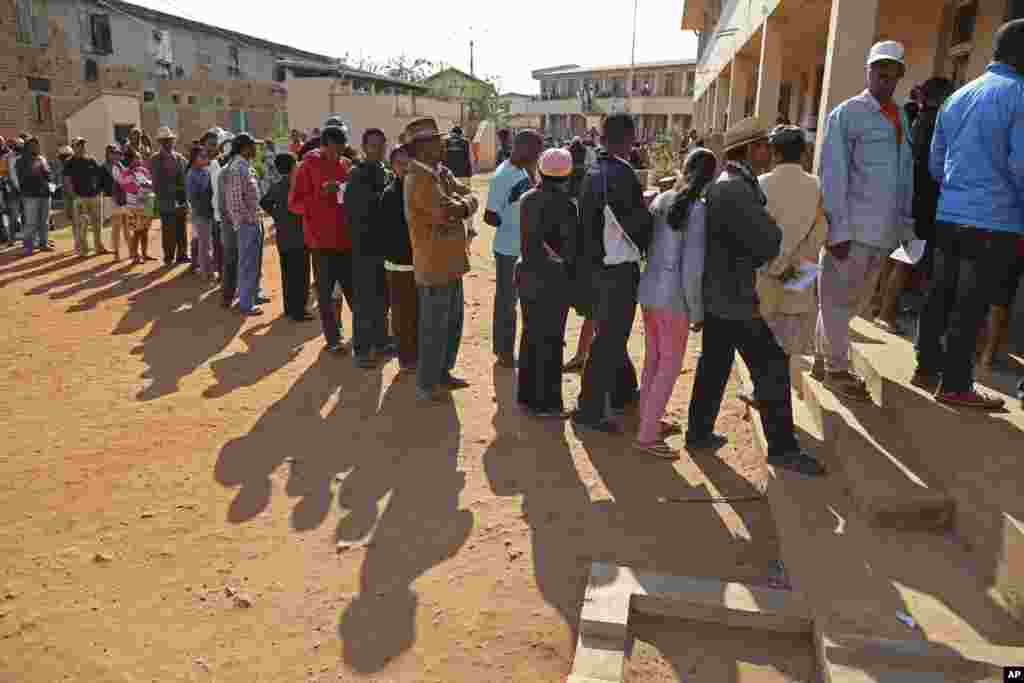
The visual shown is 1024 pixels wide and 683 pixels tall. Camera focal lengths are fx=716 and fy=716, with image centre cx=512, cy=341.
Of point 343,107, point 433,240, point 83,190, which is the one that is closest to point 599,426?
point 433,240

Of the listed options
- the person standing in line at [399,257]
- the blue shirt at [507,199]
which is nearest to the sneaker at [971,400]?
the blue shirt at [507,199]

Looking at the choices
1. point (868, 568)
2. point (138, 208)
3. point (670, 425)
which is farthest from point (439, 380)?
point (138, 208)

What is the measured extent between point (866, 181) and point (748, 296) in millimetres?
904

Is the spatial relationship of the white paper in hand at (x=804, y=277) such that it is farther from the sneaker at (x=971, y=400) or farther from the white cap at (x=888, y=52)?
the white cap at (x=888, y=52)

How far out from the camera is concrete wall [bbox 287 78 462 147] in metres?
29.1

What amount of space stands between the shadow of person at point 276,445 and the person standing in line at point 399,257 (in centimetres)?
70

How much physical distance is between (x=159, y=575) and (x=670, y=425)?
3.02 metres

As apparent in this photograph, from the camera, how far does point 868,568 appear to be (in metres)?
2.93

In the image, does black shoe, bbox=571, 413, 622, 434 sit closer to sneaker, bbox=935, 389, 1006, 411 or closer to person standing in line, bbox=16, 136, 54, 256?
sneaker, bbox=935, 389, 1006, 411

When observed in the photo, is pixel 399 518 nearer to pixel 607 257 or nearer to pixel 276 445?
pixel 276 445

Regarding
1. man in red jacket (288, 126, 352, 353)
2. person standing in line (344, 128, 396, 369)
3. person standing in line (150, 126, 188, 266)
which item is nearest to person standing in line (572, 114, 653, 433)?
person standing in line (344, 128, 396, 369)

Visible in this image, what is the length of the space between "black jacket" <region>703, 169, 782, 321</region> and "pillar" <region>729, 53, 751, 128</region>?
1039cm

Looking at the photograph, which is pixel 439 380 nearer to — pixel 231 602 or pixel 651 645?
pixel 231 602

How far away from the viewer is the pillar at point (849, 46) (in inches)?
219
